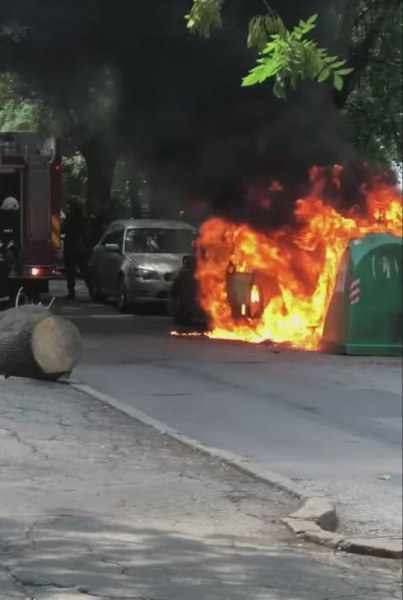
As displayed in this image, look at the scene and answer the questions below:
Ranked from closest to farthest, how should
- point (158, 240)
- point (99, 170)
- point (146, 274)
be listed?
point (146, 274) → point (158, 240) → point (99, 170)

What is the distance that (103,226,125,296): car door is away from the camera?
1587 cm

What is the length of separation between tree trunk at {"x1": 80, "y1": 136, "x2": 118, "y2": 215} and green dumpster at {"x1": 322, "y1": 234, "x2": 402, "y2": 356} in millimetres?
5583

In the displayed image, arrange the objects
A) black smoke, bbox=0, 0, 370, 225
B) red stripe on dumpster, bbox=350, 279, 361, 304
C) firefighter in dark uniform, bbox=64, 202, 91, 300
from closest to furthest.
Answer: red stripe on dumpster, bbox=350, 279, 361, 304, black smoke, bbox=0, 0, 370, 225, firefighter in dark uniform, bbox=64, 202, 91, 300

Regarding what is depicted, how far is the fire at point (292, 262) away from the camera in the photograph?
1161cm

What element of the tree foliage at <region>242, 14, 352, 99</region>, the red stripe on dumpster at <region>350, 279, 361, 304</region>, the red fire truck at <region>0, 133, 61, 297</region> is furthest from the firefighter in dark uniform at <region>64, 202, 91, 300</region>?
the tree foliage at <region>242, 14, 352, 99</region>

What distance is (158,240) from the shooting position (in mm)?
16844

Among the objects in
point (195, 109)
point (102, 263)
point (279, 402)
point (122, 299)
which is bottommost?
point (279, 402)

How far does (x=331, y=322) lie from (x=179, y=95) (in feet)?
14.7

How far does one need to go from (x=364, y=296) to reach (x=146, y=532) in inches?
201

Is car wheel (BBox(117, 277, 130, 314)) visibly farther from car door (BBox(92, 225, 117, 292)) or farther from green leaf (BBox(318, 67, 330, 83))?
green leaf (BBox(318, 67, 330, 83))

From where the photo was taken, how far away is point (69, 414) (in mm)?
7852

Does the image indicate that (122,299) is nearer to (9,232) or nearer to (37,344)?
(9,232)

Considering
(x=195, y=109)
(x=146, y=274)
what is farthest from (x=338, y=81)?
(x=146, y=274)

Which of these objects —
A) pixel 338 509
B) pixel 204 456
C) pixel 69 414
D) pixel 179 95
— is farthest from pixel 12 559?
pixel 179 95
